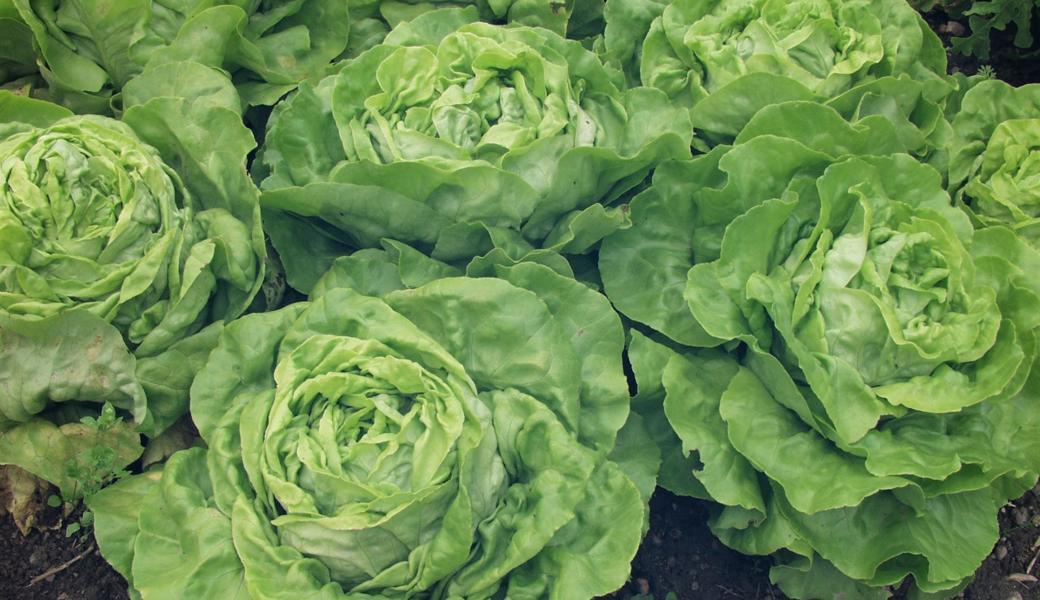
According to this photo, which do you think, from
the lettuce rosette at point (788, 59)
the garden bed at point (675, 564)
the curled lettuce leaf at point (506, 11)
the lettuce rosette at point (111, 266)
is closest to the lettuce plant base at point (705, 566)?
the garden bed at point (675, 564)

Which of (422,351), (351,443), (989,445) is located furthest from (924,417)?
(351,443)

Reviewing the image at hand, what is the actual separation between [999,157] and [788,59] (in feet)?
3.42

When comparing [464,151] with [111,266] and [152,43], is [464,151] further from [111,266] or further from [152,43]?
[152,43]

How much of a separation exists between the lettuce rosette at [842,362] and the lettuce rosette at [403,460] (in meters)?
0.44

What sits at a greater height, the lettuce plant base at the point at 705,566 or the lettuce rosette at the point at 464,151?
the lettuce rosette at the point at 464,151

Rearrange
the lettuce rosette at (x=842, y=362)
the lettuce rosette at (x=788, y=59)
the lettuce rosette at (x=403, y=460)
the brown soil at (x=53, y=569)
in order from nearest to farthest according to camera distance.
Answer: the lettuce rosette at (x=403, y=460) < the lettuce rosette at (x=842, y=362) < the brown soil at (x=53, y=569) < the lettuce rosette at (x=788, y=59)

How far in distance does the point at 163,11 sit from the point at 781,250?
9.42ft

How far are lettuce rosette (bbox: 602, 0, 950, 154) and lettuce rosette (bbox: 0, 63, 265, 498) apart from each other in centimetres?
194

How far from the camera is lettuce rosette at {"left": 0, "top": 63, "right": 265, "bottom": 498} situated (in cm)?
339

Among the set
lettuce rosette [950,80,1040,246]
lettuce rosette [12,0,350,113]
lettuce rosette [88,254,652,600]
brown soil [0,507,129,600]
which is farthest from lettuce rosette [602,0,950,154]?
brown soil [0,507,129,600]

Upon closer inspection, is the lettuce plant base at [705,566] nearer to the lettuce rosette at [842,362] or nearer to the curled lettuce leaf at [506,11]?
the lettuce rosette at [842,362]

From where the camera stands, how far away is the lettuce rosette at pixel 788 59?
399cm

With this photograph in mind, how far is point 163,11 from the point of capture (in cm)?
419

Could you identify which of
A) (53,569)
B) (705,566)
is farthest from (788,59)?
(53,569)
